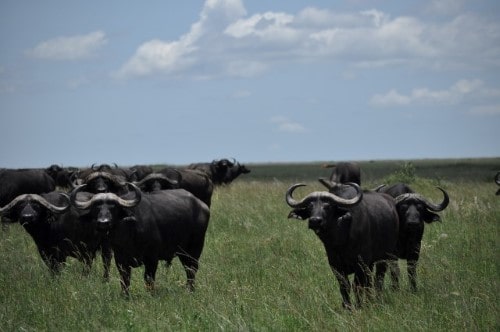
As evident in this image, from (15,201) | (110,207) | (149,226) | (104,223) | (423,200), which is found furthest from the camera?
(15,201)

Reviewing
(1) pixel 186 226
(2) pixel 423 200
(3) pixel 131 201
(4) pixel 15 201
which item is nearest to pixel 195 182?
(4) pixel 15 201

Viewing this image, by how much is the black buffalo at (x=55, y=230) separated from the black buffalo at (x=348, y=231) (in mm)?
4243

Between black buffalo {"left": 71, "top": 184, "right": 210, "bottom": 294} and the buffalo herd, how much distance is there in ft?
0.04

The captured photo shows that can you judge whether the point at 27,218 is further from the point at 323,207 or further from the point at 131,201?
the point at 323,207

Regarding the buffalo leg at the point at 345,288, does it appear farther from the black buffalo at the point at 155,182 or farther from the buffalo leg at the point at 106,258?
the black buffalo at the point at 155,182

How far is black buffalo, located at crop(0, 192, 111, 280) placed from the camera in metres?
12.0

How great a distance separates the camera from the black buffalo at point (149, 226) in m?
10.1

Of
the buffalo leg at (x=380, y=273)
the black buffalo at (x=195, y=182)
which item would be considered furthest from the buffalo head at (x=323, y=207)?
the black buffalo at (x=195, y=182)

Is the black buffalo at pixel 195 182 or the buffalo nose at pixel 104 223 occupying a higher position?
the black buffalo at pixel 195 182

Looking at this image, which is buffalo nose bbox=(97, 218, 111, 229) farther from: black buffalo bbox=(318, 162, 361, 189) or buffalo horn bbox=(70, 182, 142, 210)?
black buffalo bbox=(318, 162, 361, 189)

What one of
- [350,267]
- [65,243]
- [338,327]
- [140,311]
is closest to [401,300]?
[350,267]

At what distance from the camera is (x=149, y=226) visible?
34.4 ft

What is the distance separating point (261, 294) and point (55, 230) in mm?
4206

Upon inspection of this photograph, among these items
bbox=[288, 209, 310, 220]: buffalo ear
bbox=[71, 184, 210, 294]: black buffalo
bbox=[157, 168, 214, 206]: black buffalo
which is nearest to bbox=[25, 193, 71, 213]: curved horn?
bbox=[71, 184, 210, 294]: black buffalo
